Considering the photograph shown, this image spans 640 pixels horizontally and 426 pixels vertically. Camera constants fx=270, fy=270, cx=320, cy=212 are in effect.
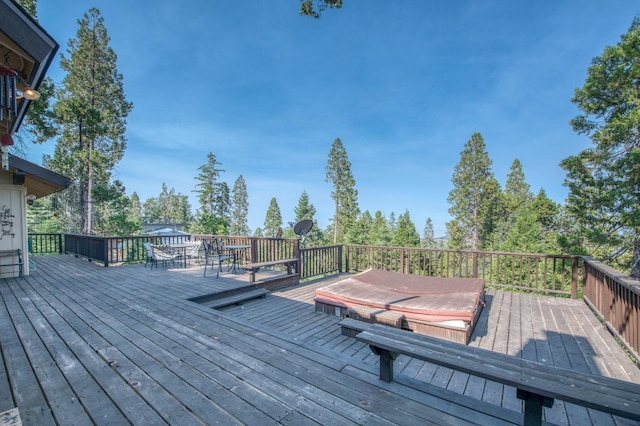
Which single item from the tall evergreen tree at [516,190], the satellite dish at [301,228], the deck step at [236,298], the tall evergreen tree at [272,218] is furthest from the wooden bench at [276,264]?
the tall evergreen tree at [272,218]

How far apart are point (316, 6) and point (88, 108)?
48.4ft

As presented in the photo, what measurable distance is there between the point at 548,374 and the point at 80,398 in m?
2.83

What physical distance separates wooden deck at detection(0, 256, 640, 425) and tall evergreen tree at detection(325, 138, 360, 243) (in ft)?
74.5

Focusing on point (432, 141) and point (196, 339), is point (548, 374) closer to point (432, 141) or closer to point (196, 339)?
point (196, 339)

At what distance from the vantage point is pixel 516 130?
14.4 m

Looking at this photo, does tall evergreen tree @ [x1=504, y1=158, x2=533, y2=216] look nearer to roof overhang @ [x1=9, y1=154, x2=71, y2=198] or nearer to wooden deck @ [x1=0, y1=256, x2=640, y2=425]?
wooden deck @ [x1=0, y1=256, x2=640, y2=425]

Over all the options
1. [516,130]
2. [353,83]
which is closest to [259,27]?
[353,83]

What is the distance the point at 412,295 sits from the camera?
13.9 ft

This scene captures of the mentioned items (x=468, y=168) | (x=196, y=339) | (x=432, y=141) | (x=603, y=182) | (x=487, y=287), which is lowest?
(x=487, y=287)

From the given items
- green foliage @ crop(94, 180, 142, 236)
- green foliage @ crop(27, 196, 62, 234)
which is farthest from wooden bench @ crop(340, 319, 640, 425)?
green foliage @ crop(27, 196, 62, 234)

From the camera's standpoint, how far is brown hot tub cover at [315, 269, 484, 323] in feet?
11.3

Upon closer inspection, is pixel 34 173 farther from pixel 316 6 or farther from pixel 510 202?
pixel 510 202

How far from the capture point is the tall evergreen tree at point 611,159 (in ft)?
27.6

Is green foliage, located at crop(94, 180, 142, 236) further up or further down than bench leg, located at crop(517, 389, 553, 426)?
further up
